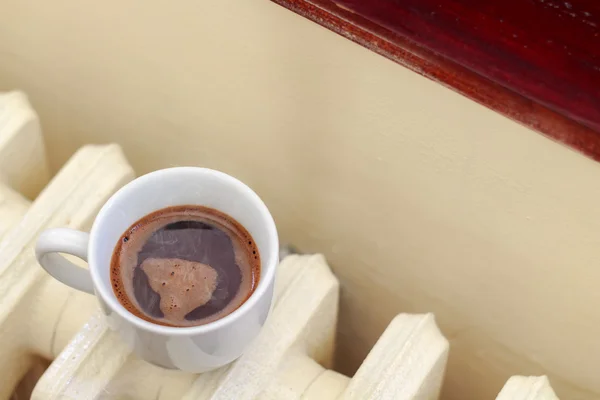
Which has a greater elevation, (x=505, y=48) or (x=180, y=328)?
(x=505, y=48)

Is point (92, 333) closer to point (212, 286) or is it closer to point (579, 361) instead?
point (212, 286)

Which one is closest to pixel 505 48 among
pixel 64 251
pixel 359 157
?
pixel 359 157

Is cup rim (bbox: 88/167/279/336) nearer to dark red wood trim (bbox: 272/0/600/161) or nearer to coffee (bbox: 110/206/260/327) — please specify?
coffee (bbox: 110/206/260/327)

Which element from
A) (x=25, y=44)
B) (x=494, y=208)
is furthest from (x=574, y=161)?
(x=25, y=44)

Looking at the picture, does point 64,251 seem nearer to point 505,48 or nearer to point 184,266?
point 184,266

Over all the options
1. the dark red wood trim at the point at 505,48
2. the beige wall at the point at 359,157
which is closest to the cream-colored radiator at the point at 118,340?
the beige wall at the point at 359,157

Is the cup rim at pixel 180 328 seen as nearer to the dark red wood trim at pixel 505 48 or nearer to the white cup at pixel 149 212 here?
the white cup at pixel 149 212

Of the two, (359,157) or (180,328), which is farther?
(359,157)
